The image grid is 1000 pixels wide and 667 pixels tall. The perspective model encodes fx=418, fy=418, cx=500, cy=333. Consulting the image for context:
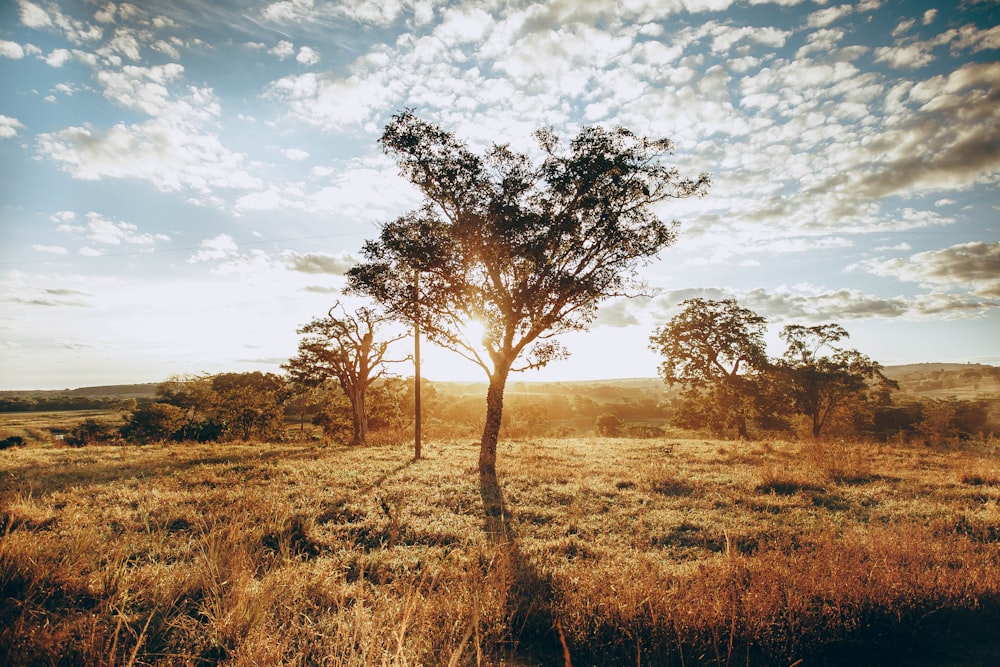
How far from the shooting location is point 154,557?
243 inches

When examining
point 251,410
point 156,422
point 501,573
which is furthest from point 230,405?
point 501,573

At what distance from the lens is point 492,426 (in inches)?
619

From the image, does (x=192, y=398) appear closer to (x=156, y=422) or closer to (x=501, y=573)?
(x=156, y=422)

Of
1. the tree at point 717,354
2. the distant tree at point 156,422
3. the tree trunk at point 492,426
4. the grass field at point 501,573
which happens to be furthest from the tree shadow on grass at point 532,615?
the distant tree at point 156,422

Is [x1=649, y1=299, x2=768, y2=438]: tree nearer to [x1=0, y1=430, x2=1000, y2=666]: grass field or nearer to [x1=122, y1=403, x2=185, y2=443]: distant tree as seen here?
[x1=0, y1=430, x2=1000, y2=666]: grass field

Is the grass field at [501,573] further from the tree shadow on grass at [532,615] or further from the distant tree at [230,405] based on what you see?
the distant tree at [230,405]

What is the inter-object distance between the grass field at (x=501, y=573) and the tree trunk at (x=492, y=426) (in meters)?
2.77

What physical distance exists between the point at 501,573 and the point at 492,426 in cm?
1078

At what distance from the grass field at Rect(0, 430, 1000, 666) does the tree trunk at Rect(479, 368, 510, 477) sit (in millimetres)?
2773

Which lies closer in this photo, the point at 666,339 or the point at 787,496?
the point at 787,496

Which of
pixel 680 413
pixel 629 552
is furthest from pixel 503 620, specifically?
pixel 680 413

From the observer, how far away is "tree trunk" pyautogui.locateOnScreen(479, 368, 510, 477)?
15.3m

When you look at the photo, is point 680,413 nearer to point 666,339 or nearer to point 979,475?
point 666,339

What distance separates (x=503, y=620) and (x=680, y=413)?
4037cm
